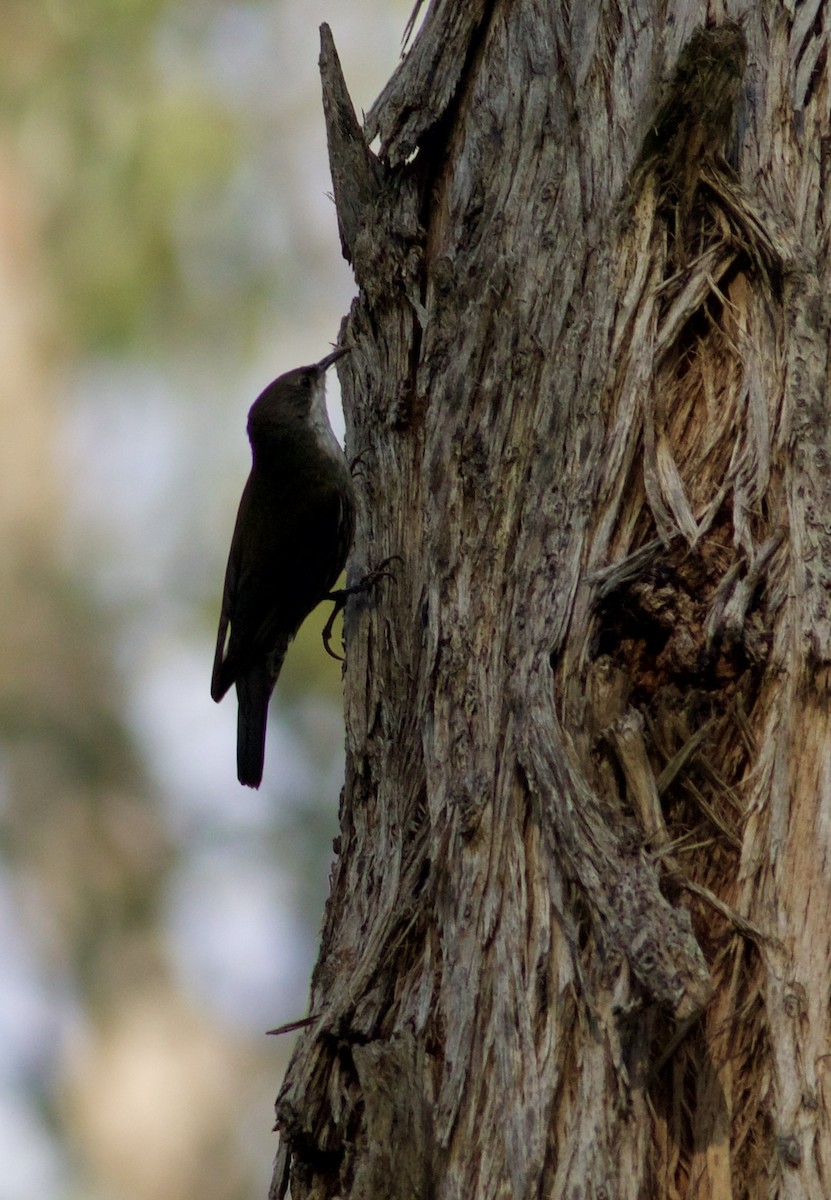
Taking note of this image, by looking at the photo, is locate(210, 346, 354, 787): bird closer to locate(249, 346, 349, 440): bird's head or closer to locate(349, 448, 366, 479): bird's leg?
locate(249, 346, 349, 440): bird's head

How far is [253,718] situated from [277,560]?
64 centimetres

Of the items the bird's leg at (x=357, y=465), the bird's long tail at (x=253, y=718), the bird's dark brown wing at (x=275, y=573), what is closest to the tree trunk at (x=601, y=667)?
the bird's leg at (x=357, y=465)

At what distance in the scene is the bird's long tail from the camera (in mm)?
5578

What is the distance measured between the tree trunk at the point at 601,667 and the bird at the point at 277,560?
1591mm

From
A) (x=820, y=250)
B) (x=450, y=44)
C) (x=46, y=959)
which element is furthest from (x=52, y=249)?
(x=820, y=250)

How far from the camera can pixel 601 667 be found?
108 inches

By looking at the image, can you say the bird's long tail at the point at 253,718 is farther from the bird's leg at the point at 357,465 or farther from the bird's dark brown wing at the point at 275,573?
the bird's leg at the point at 357,465

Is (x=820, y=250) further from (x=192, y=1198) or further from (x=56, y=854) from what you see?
(x=56, y=854)

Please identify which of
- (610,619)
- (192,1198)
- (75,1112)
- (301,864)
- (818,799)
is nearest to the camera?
(818,799)

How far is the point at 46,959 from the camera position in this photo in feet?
35.2

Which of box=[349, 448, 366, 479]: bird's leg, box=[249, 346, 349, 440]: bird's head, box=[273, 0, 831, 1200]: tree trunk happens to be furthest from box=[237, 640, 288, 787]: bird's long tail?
box=[273, 0, 831, 1200]: tree trunk

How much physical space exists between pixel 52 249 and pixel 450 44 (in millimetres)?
7349

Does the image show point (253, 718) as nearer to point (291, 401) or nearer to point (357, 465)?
point (291, 401)

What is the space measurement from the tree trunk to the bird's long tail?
186 centimetres
